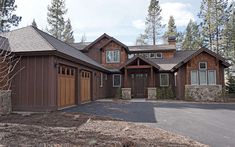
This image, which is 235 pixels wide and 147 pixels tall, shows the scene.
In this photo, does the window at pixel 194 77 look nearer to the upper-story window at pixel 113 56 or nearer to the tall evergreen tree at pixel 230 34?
the upper-story window at pixel 113 56

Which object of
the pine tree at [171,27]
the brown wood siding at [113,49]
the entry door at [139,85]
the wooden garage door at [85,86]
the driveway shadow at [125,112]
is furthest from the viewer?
the pine tree at [171,27]

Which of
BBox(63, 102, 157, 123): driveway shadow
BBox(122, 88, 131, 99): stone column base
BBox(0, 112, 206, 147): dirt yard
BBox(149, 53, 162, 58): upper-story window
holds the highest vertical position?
BBox(149, 53, 162, 58): upper-story window

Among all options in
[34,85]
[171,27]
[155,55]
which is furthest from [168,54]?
[171,27]

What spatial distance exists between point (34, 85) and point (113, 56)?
49.2 ft

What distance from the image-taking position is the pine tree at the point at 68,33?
4544cm

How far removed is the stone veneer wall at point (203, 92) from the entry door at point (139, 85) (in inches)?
220

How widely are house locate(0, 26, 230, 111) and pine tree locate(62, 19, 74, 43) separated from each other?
61.7ft

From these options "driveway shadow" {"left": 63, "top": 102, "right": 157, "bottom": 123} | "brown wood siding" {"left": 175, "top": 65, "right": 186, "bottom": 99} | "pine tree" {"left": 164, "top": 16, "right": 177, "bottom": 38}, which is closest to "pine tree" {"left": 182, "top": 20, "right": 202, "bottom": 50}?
"pine tree" {"left": 164, "top": 16, "right": 177, "bottom": 38}

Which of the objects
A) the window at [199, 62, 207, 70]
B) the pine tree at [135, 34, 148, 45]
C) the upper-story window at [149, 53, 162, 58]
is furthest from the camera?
the pine tree at [135, 34, 148, 45]

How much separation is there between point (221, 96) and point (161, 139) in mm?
15457

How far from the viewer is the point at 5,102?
11562 millimetres

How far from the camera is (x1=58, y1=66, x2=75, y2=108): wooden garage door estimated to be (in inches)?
521

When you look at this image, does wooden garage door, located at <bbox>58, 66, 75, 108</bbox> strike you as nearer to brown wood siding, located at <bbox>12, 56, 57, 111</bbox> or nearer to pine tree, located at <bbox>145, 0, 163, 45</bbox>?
brown wood siding, located at <bbox>12, 56, 57, 111</bbox>

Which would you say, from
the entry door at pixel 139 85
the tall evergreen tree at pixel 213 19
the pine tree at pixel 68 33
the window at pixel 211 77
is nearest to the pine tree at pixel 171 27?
the tall evergreen tree at pixel 213 19
